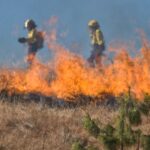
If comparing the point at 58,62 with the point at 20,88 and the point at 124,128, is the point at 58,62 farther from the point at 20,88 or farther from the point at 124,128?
the point at 124,128

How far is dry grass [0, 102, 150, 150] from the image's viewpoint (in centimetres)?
976

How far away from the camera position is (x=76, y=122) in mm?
11062

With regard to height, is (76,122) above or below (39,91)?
below

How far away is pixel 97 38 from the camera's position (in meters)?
18.8

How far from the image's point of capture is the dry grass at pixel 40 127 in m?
9.76

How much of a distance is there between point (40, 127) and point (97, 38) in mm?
8537

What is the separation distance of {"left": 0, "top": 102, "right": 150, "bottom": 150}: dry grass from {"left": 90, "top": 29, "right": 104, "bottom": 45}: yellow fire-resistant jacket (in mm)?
6804

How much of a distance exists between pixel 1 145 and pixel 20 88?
5.88 metres

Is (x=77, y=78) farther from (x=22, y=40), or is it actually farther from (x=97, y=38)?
(x=22, y=40)

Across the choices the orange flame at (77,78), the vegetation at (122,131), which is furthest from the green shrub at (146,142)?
the orange flame at (77,78)

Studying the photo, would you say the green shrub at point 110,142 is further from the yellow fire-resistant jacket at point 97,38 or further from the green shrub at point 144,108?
the yellow fire-resistant jacket at point 97,38

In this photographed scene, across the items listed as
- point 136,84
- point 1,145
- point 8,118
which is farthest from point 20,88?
point 1,145

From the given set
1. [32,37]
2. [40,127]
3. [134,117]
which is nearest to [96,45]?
[32,37]

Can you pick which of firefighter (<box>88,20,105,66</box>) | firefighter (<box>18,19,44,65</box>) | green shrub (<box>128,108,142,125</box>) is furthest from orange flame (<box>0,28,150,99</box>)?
green shrub (<box>128,108,142,125</box>)
